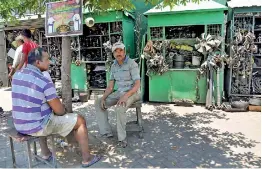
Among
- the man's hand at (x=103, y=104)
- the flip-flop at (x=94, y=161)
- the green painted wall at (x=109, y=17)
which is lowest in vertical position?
the flip-flop at (x=94, y=161)

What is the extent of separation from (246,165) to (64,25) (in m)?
3.19

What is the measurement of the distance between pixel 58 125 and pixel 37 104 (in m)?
0.38

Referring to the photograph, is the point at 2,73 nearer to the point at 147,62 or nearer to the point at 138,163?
the point at 147,62

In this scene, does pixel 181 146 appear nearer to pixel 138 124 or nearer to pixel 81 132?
pixel 138 124

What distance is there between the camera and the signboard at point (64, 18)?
365cm

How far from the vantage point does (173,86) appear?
682 cm

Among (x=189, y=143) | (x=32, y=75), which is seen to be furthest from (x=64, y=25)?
(x=189, y=143)

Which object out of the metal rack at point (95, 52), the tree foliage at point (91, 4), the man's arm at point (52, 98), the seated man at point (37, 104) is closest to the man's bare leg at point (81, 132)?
the seated man at point (37, 104)

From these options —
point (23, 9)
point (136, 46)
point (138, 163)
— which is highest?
point (23, 9)

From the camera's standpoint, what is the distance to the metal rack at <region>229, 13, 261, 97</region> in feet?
20.9

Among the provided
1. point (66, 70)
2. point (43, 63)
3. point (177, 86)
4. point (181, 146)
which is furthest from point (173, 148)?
point (177, 86)

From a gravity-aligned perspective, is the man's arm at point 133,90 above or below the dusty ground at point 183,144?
above

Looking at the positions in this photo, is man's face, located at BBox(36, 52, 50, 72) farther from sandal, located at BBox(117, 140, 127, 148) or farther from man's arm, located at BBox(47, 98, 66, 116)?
sandal, located at BBox(117, 140, 127, 148)

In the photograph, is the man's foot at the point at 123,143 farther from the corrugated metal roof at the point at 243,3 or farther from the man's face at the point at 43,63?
the corrugated metal roof at the point at 243,3
